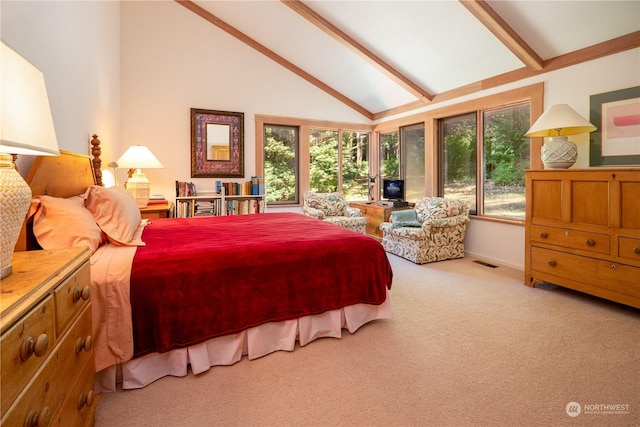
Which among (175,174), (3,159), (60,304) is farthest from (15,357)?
(175,174)

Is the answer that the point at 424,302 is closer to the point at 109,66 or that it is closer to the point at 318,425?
the point at 318,425

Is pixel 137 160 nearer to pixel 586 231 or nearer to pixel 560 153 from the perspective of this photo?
pixel 560 153

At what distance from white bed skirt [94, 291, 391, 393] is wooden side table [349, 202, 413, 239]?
2.95 metres

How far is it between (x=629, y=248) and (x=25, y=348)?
3.56 meters

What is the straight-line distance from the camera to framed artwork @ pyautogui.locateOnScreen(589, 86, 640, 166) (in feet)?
9.59

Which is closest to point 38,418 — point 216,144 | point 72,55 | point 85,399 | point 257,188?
point 85,399

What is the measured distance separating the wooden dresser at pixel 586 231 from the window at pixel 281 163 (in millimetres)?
3626

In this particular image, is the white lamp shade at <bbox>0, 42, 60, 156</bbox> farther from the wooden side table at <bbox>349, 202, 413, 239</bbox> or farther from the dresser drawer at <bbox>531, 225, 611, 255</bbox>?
the wooden side table at <bbox>349, 202, 413, 239</bbox>

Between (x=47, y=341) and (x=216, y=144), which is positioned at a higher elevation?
(x=216, y=144)

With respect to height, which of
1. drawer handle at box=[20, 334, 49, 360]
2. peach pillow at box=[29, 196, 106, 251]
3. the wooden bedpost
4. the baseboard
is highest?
the wooden bedpost

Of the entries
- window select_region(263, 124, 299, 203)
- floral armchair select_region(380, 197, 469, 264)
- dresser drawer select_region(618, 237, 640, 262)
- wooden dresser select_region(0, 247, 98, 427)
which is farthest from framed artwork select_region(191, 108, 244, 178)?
dresser drawer select_region(618, 237, 640, 262)

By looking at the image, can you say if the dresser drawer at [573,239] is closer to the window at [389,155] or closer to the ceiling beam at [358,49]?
the ceiling beam at [358,49]

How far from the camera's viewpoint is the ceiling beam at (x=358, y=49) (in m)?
4.10

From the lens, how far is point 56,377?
0.94m
